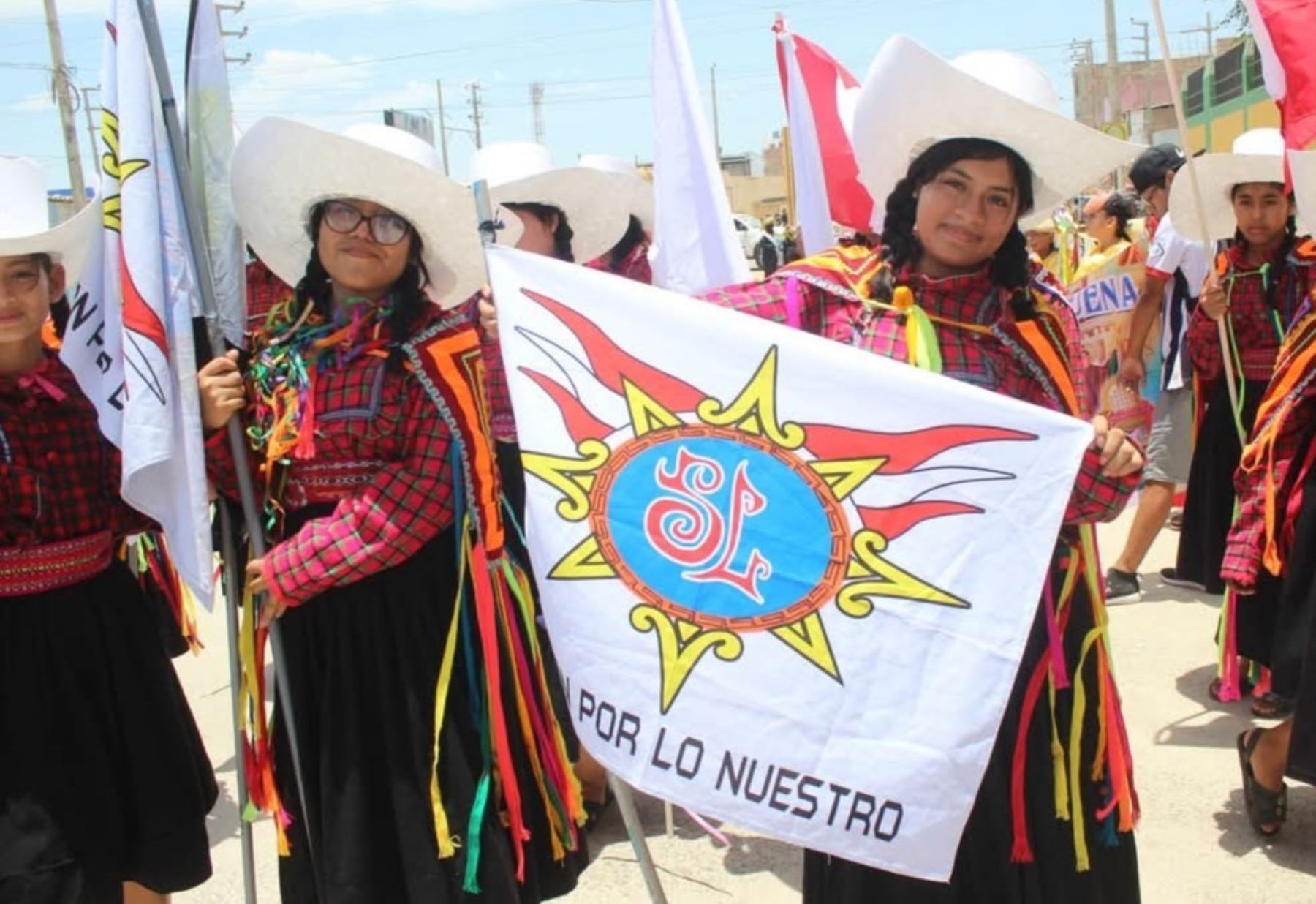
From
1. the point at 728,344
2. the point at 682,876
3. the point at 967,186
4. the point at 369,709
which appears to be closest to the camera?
the point at 728,344

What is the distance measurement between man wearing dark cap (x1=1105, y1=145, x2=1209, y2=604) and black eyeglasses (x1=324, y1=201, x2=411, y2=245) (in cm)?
381

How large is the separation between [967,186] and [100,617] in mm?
1921

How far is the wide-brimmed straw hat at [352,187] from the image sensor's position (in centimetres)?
242

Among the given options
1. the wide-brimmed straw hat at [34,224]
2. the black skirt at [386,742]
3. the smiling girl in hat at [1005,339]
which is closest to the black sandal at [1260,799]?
the smiling girl in hat at [1005,339]

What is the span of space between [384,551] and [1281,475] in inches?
83.1

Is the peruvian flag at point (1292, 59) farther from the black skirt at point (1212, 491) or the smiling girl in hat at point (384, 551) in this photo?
the smiling girl in hat at point (384, 551)

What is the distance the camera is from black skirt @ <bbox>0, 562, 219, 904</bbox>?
247 centimetres

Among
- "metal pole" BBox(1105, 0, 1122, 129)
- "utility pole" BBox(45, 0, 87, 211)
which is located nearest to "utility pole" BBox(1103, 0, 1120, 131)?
"metal pole" BBox(1105, 0, 1122, 129)

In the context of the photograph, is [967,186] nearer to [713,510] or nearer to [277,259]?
[713,510]

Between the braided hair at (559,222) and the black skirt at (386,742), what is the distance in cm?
197

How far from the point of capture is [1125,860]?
7.66 feet

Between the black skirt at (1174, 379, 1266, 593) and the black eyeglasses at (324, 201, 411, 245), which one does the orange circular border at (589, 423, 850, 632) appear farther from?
the black skirt at (1174, 379, 1266, 593)

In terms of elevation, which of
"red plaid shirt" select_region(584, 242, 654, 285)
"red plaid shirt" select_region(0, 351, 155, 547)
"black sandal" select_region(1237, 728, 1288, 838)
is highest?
"red plaid shirt" select_region(584, 242, 654, 285)

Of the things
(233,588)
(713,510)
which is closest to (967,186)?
(713,510)
